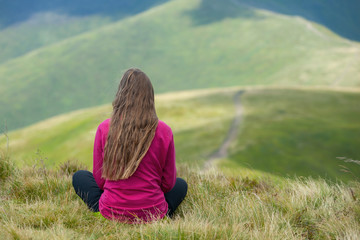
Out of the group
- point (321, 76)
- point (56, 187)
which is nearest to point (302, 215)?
point (56, 187)

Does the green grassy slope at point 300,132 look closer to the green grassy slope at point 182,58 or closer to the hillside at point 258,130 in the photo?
the hillside at point 258,130

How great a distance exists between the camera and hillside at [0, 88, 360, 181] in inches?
1741

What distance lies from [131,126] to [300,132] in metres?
51.3

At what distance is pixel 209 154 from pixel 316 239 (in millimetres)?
40825

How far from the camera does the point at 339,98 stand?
235ft

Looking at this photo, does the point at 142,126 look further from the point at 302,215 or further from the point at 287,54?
the point at 287,54

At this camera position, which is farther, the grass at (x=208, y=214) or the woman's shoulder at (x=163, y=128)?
the woman's shoulder at (x=163, y=128)

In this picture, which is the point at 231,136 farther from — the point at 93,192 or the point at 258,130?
the point at 93,192

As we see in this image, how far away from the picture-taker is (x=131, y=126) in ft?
13.5

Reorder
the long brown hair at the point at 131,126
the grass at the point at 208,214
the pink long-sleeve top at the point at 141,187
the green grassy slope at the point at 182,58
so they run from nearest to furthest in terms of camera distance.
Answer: the grass at the point at 208,214
the long brown hair at the point at 131,126
the pink long-sleeve top at the point at 141,187
the green grassy slope at the point at 182,58

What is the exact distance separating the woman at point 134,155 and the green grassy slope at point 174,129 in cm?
3899

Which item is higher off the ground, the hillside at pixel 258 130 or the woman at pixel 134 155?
the woman at pixel 134 155

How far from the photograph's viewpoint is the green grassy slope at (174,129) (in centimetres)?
5062

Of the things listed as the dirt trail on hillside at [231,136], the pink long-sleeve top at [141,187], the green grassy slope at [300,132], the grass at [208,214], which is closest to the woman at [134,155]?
the pink long-sleeve top at [141,187]
